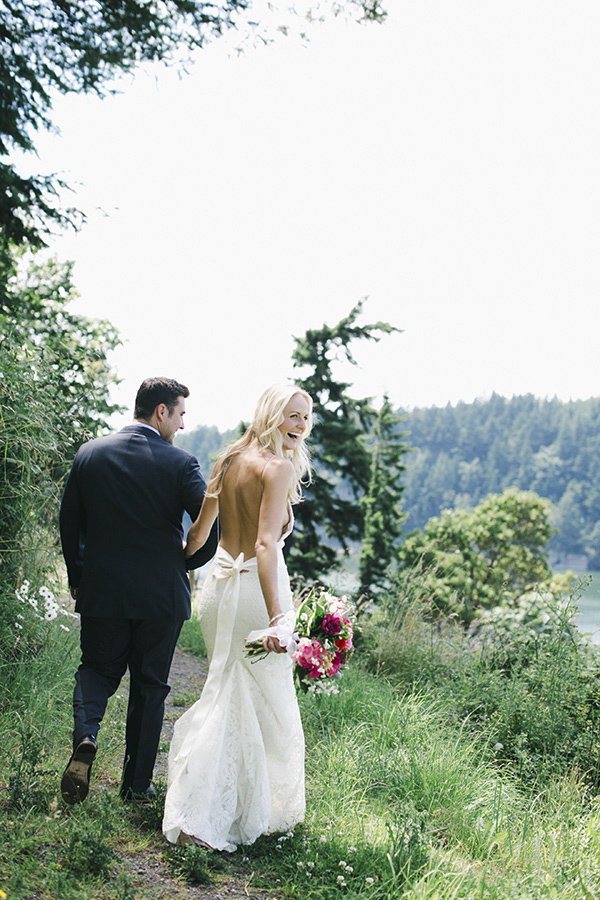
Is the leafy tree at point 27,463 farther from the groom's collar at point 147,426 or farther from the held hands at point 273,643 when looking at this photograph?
the held hands at point 273,643

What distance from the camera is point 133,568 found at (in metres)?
3.25

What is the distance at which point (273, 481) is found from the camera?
3104mm

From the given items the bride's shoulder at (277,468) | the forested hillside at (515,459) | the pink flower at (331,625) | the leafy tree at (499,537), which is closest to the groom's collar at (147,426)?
the bride's shoulder at (277,468)

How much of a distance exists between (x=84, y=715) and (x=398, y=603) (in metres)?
4.81

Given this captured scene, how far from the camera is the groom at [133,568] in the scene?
127 inches

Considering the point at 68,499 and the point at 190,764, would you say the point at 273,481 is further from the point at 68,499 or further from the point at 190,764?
the point at 190,764

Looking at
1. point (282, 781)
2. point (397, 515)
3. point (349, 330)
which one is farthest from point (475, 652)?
point (397, 515)

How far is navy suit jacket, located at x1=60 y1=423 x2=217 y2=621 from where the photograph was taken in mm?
3229

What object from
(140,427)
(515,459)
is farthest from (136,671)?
(515,459)

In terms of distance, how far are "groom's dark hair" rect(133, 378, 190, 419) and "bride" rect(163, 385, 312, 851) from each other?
0.42 metres

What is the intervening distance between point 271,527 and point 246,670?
662 mm

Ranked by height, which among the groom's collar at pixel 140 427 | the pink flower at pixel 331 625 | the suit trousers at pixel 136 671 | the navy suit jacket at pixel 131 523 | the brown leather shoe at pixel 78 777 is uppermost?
the groom's collar at pixel 140 427

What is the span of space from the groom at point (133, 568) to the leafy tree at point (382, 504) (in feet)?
62.5

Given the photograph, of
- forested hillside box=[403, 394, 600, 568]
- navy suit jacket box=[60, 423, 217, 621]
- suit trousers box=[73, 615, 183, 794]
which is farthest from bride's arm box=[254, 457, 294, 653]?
forested hillside box=[403, 394, 600, 568]
